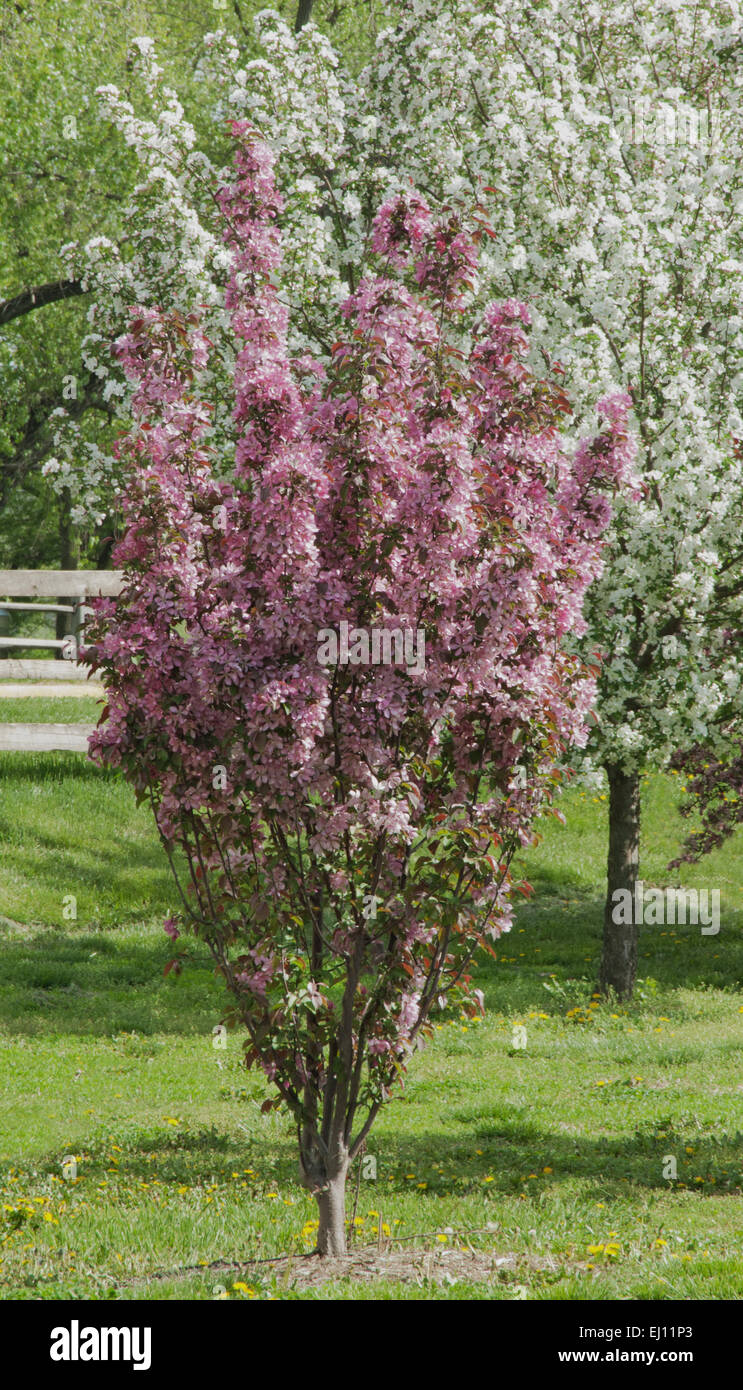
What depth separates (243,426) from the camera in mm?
5797

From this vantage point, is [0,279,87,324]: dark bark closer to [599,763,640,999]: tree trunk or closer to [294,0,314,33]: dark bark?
[294,0,314,33]: dark bark

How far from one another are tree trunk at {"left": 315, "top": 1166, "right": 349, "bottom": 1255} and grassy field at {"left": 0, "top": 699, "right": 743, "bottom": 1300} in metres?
0.39

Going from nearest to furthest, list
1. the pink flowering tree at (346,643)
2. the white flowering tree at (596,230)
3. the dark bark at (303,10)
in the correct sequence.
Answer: the pink flowering tree at (346,643) → the white flowering tree at (596,230) → the dark bark at (303,10)

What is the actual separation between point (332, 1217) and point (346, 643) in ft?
9.68

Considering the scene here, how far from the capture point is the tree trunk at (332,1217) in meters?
6.09

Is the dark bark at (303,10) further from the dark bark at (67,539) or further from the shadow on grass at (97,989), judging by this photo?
the shadow on grass at (97,989)

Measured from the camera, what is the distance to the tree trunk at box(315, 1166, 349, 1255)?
6.09 meters

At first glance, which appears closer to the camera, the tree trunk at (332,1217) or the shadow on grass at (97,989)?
the tree trunk at (332,1217)

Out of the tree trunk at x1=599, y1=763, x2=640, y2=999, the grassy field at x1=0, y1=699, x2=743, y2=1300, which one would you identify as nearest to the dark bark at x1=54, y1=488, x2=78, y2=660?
→ the grassy field at x1=0, y1=699, x2=743, y2=1300

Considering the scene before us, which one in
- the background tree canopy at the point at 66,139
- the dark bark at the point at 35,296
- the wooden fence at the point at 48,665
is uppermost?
the background tree canopy at the point at 66,139

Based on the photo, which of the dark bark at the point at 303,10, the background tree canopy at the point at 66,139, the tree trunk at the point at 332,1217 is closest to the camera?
the tree trunk at the point at 332,1217

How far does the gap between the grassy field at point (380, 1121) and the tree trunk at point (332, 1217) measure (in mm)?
394

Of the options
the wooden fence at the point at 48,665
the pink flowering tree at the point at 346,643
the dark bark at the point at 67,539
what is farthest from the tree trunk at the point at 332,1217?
the dark bark at the point at 67,539
